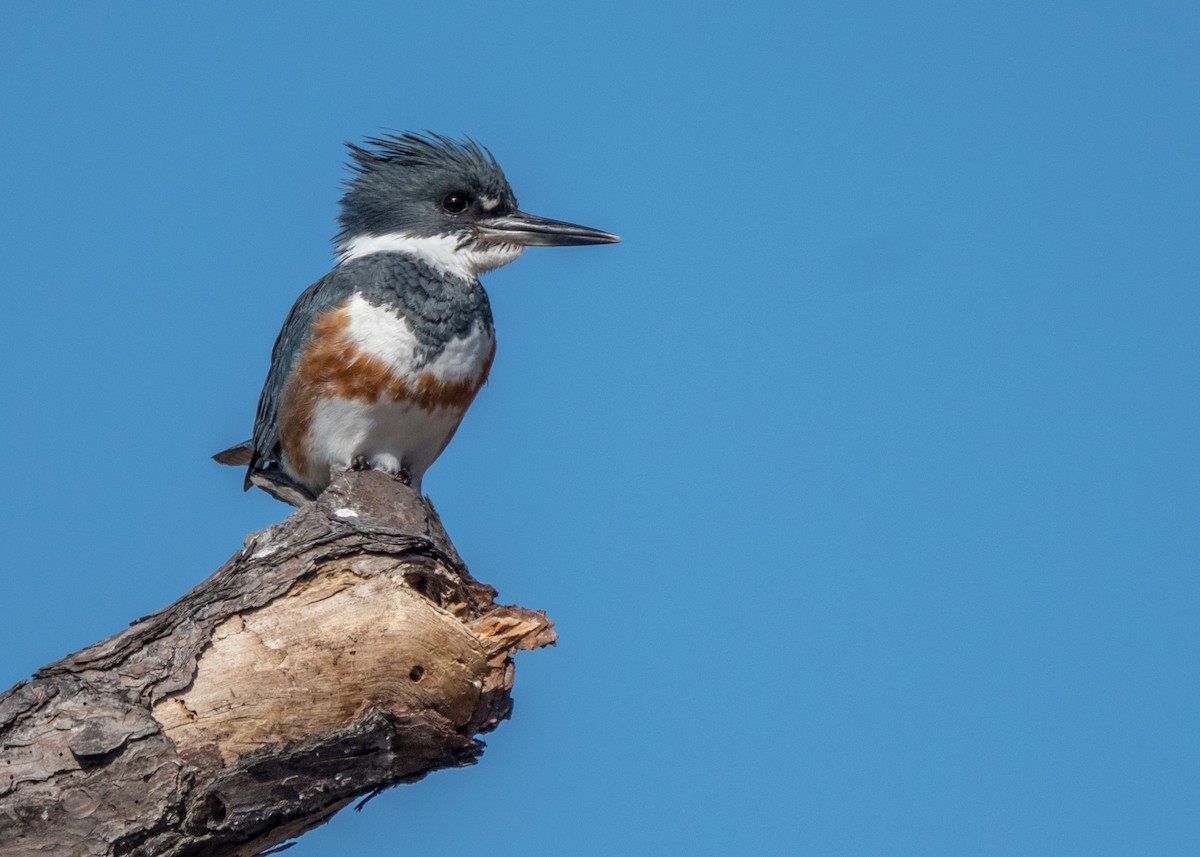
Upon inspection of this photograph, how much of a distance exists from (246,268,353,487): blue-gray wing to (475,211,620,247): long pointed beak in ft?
2.20

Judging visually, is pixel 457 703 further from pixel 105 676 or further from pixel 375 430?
pixel 375 430

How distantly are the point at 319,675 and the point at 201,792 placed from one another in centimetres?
41

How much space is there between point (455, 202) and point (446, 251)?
0.79 ft

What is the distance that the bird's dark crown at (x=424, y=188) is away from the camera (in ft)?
18.5

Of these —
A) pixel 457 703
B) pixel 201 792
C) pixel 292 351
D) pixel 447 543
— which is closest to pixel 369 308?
pixel 292 351

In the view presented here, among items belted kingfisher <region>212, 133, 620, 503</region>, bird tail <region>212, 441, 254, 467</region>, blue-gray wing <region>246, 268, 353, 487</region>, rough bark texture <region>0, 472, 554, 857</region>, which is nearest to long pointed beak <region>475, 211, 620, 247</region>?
belted kingfisher <region>212, 133, 620, 503</region>

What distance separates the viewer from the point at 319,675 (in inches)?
144

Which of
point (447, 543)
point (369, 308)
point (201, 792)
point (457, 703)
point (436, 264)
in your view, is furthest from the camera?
point (436, 264)

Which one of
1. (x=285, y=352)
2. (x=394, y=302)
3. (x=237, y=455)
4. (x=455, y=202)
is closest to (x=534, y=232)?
(x=455, y=202)

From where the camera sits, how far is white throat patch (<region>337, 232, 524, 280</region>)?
5.50 m

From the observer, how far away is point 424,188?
566 cm

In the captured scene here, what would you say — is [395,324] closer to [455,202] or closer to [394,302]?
[394,302]

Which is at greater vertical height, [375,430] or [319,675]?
[375,430]

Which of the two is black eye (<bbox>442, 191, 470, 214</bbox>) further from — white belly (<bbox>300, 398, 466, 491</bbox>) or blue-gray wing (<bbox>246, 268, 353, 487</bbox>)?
white belly (<bbox>300, 398, 466, 491</bbox>)
